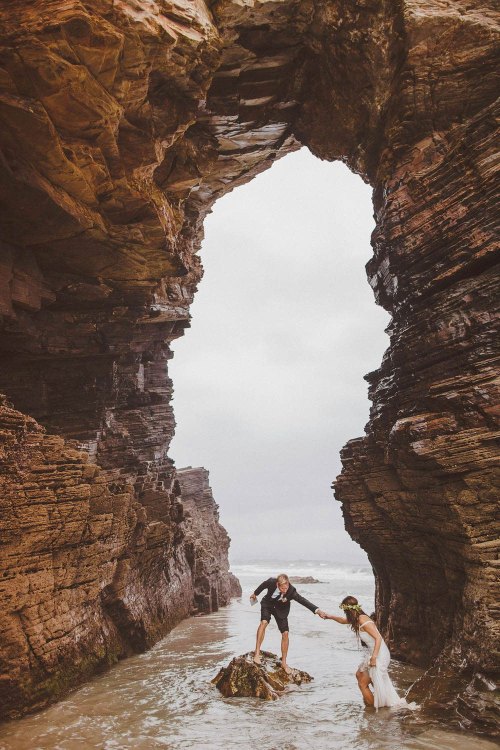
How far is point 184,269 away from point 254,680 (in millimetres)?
14356

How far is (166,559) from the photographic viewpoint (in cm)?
2031

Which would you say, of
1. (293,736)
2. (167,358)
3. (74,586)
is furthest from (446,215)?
(167,358)

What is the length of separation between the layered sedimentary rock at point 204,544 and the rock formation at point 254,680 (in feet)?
47.9

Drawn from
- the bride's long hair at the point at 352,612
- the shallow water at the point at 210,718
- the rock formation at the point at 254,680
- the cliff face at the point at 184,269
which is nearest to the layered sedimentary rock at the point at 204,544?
the cliff face at the point at 184,269

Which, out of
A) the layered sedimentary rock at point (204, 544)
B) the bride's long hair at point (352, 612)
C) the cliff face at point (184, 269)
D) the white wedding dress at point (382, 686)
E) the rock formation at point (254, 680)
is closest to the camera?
the white wedding dress at point (382, 686)

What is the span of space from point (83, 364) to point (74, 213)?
940 centimetres

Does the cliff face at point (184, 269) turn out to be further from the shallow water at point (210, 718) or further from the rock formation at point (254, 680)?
the rock formation at point (254, 680)

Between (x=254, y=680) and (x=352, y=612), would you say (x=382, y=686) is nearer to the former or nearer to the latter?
(x=352, y=612)

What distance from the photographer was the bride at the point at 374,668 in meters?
8.98

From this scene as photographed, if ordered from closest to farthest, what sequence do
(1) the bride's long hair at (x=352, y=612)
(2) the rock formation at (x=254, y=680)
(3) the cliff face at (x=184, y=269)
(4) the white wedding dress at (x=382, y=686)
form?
(4) the white wedding dress at (x=382, y=686) → (1) the bride's long hair at (x=352, y=612) → (3) the cliff face at (x=184, y=269) → (2) the rock formation at (x=254, y=680)

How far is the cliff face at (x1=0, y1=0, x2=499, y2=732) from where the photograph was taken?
9945 mm

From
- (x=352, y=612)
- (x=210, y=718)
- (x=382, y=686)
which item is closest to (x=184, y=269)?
(x=352, y=612)

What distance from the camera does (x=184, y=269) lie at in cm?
1892

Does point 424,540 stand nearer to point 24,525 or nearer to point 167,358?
point 24,525
